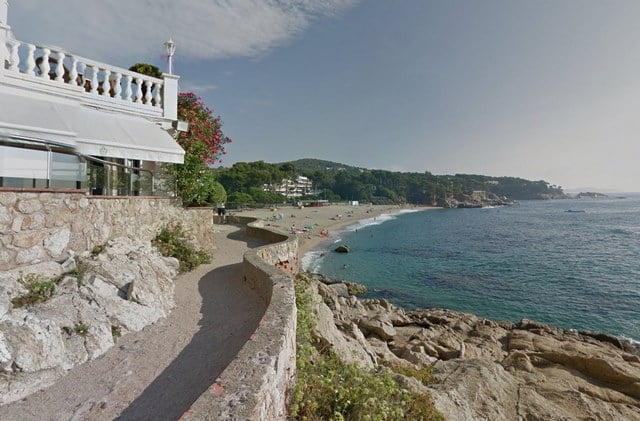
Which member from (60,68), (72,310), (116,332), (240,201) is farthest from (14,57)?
(240,201)

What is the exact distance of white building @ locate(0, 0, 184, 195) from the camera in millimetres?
6371

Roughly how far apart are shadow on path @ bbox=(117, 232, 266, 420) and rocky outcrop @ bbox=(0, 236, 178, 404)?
1.10 m

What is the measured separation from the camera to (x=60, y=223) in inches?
256

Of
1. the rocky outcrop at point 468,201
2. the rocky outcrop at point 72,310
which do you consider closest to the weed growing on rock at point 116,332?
the rocky outcrop at point 72,310

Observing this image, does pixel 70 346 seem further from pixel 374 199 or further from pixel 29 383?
pixel 374 199

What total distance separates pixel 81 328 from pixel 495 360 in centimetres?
1297

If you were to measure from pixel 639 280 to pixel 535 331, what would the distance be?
18401mm

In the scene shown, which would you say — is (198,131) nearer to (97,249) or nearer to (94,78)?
(94,78)

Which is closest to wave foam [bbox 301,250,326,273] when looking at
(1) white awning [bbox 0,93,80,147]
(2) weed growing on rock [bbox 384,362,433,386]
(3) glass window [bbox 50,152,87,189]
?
(2) weed growing on rock [bbox 384,362,433,386]

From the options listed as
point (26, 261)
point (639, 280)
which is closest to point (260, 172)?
point (639, 280)

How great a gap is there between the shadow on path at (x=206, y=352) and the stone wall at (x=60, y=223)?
8.79ft

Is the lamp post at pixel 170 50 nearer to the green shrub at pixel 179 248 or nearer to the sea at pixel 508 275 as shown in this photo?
the green shrub at pixel 179 248

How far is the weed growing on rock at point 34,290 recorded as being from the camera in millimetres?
5161

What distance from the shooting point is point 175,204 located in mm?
11250
